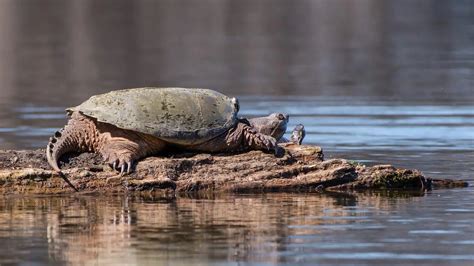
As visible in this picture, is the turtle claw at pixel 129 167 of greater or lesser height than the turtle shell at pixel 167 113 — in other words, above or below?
below

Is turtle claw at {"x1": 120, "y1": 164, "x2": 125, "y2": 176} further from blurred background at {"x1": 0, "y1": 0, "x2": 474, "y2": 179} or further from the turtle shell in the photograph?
blurred background at {"x1": 0, "y1": 0, "x2": 474, "y2": 179}

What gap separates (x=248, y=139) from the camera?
14.3m

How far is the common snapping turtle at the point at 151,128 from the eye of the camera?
14.0 meters

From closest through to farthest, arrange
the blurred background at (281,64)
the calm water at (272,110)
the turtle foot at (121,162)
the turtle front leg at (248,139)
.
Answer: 1. the calm water at (272,110)
2. the turtle foot at (121,162)
3. the turtle front leg at (248,139)
4. the blurred background at (281,64)

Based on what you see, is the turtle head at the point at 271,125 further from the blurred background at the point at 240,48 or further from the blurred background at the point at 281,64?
the blurred background at the point at 240,48

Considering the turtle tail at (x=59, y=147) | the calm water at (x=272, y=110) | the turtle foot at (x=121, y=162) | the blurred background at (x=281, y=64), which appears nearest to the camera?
the calm water at (x=272, y=110)

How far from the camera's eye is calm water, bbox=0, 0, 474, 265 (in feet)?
36.8

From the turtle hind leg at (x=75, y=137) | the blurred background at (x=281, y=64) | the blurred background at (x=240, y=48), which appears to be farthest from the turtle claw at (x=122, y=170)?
the blurred background at (x=240, y=48)

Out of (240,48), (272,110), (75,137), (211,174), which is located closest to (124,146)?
(75,137)

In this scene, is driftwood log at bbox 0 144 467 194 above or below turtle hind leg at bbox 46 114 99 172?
below

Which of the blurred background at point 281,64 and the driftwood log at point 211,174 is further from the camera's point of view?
the blurred background at point 281,64

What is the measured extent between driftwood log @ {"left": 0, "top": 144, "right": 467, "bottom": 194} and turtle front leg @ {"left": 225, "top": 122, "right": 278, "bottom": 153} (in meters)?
0.11

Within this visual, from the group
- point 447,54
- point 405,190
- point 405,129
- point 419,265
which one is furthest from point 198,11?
point 419,265

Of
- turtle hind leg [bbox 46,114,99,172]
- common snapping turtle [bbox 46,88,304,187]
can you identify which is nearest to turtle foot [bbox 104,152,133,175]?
common snapping turtle [bbox 46,88,304,187]
